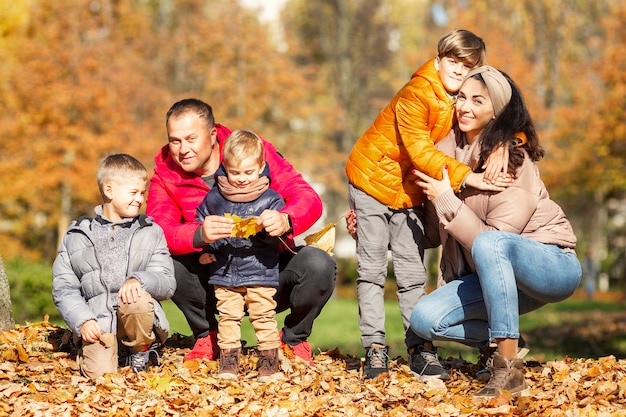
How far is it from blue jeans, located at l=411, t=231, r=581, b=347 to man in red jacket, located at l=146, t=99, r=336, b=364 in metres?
0.80

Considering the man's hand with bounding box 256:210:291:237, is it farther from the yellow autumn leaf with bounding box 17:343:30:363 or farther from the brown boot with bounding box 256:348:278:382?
the yellow autumn leaf with bounding box 17:343:30:363

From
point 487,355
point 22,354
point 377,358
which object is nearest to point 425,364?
point 377,358

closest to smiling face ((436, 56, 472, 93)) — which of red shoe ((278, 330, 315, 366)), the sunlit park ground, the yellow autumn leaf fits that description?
red shoe ((278, 330, 315, 366))

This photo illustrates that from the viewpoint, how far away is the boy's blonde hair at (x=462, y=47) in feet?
16.6

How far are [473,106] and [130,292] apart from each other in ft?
7.79

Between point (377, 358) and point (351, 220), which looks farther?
point (351, 220)

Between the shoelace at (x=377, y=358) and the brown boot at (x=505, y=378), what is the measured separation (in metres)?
0.80

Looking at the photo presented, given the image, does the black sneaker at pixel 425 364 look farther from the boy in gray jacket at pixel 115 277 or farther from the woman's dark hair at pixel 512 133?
the boy in gray jacket at pixel 115 277

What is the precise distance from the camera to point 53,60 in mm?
22578

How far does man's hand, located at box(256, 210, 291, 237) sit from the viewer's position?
189 inches

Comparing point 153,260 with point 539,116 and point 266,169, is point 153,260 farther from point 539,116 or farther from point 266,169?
point 539,116

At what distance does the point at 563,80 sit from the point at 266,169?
3237cm

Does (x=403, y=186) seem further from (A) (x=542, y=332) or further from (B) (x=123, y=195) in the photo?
(A) (x=542, y=332)

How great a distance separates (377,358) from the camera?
5.19 m
